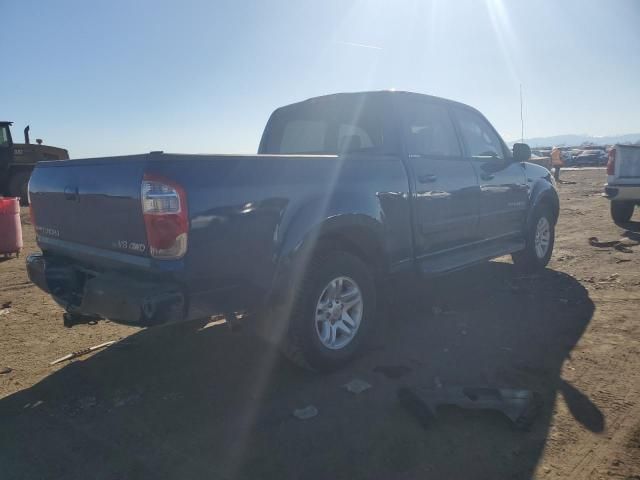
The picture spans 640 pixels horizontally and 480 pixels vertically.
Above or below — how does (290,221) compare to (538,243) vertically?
above

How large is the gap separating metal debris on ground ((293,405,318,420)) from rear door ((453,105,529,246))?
281 cm

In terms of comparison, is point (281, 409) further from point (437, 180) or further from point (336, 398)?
point (437, 180)

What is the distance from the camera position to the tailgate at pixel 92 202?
9.02ft

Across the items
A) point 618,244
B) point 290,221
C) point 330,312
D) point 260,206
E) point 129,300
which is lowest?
point 618,244

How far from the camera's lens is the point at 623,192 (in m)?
8.93

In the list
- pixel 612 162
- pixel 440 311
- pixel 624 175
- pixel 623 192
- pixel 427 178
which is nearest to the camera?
pixel 427 178

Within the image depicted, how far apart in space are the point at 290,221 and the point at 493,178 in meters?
2.92

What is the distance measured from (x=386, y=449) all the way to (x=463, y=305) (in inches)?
107

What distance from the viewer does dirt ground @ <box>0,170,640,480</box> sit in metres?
2.46

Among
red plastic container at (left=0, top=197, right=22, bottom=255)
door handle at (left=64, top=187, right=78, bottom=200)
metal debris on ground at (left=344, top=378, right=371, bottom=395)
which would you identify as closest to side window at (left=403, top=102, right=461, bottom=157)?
metal debris on ground at (left=344, top=378, right=371, bottom=395)

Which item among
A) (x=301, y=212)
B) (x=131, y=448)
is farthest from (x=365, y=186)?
(x=131, y=448)

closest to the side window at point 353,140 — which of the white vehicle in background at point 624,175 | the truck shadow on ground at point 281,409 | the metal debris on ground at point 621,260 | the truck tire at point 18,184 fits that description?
the truck shadow on ground at point 281,409

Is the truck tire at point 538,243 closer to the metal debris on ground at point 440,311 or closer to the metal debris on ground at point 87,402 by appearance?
the metal debris on ground at point 440,311

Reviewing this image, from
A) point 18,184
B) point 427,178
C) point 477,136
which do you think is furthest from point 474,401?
point 18,184
